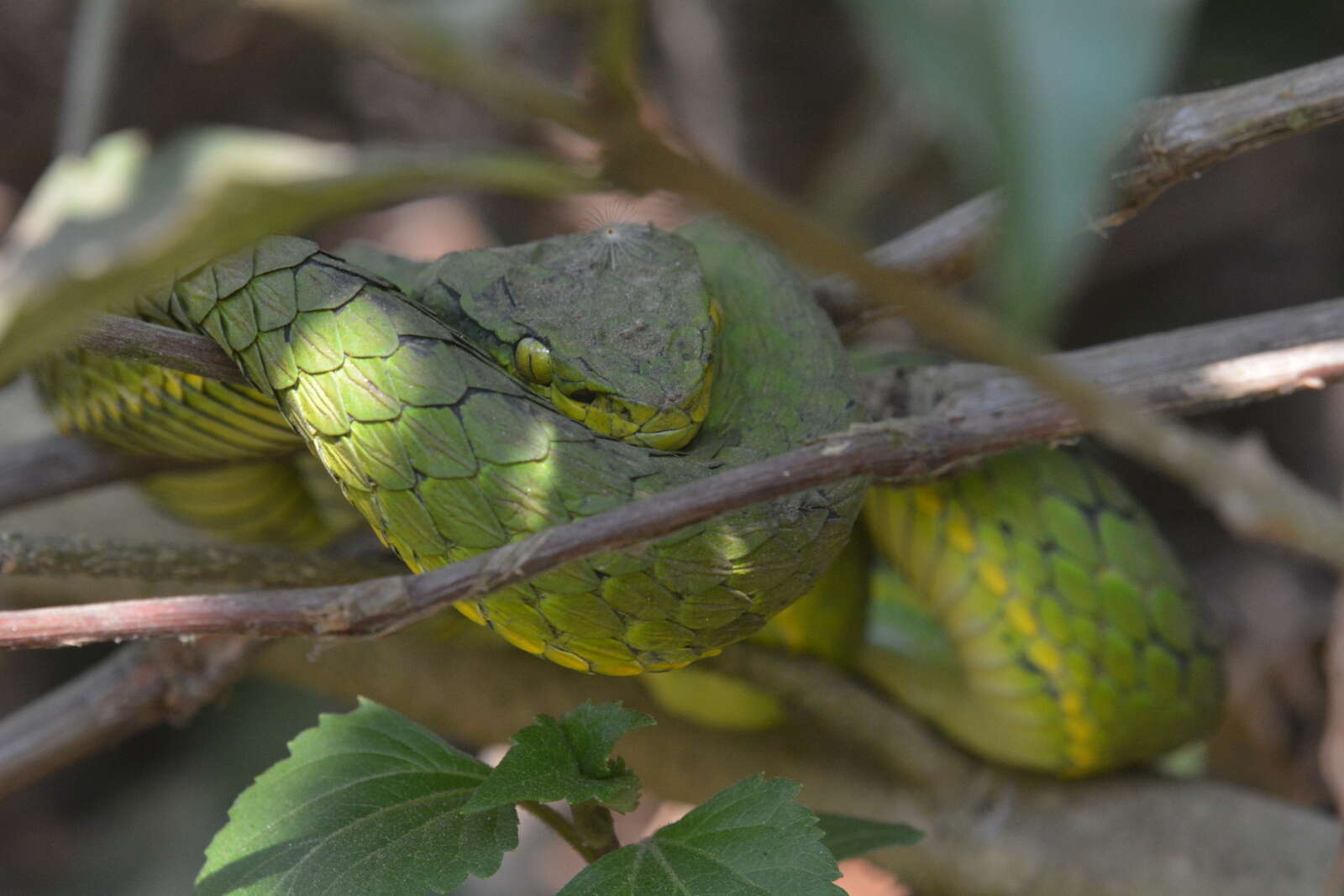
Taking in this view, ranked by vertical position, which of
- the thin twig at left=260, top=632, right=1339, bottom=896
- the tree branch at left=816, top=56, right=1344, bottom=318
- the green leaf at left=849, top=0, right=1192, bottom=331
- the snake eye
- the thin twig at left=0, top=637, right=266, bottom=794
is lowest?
the thin twig at left=260, top=632, right=1339, bottom=896

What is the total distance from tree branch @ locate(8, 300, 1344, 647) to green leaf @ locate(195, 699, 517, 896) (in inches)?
11.5

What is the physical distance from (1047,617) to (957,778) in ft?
1.35

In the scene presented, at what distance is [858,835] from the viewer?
4.38 ft

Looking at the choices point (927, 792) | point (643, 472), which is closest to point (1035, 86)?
point (643, 472)

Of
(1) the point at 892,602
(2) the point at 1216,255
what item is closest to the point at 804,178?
(2) the point at 1216,255

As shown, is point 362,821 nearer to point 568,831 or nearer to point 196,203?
point 568,831

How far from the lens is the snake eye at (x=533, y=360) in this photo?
51.5 inches

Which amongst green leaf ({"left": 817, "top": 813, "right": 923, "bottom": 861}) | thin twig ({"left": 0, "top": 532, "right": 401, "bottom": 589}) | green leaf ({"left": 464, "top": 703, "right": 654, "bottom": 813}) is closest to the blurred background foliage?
thin twig ({"left": 0, "top": 532, "right": 401, "bottom": 589})

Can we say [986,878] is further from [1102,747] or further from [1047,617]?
[1047,617]

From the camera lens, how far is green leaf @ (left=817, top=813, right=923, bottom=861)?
132 cm

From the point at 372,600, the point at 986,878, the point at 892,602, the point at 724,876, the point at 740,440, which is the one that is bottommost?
the point at 986,878

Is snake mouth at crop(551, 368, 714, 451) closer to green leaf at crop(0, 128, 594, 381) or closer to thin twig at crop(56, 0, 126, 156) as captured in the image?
thin twig at crop(56, 0, 126, 156)

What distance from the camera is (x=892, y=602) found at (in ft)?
7.03

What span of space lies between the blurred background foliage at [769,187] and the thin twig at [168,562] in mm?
2581
